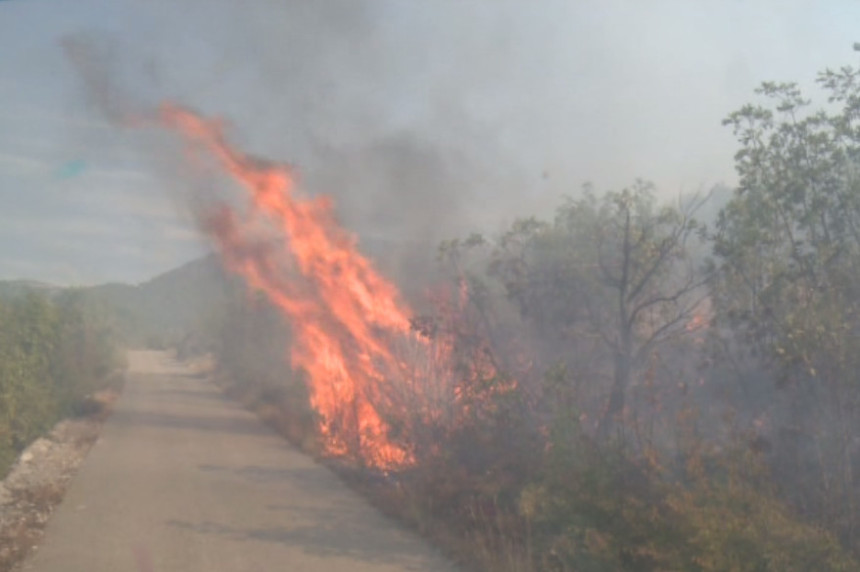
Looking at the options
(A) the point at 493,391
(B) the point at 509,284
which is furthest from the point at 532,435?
(B) the point at 509,284

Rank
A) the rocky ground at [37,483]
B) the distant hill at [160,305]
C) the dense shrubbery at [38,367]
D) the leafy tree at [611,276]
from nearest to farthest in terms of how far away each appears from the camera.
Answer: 1. the rocky ground at [37,483]
2. the leafy tree at [611,276]
3. the dense shrubbery at [38,367]
4. the distant hill at [160,305]

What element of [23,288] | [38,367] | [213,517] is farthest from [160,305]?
[213,517]

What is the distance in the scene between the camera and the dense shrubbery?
16375 mm

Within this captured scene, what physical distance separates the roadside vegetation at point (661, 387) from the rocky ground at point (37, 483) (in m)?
4.35

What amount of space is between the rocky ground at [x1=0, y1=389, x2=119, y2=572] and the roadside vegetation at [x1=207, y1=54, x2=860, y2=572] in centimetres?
435

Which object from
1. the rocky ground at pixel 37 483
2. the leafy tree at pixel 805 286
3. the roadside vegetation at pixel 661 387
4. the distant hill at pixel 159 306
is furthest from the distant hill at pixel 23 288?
the distant hill at pixel 159 306

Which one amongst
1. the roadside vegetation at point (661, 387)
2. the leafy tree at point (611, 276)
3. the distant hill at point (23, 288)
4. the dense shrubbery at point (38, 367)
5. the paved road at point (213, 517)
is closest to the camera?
the roadside vegetation at point (661, 387)

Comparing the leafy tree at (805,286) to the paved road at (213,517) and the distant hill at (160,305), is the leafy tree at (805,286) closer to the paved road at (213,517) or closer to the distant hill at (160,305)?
the paved road at (213,517)

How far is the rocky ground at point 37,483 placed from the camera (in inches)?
410

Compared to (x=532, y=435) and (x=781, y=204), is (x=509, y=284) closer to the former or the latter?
(x=532, y=435)

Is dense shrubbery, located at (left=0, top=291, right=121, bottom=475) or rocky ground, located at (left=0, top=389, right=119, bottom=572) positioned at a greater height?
dense shrubbery, located at (left=0, top=291, right=121, bottom=475)

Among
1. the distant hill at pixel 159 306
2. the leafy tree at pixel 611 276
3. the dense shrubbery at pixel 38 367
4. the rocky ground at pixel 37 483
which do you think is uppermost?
the distant hill at pixel 159 306

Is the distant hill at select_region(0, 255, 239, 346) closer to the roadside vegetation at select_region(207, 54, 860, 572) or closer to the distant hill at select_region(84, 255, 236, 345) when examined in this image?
the distant hill at select_region(84, 255, 236, 345)

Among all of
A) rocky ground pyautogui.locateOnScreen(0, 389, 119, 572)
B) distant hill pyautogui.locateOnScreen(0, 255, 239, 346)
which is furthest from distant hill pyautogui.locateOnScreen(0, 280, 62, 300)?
distant hill pyautogui.locateOnScreen(0, 255, 239, 346)
